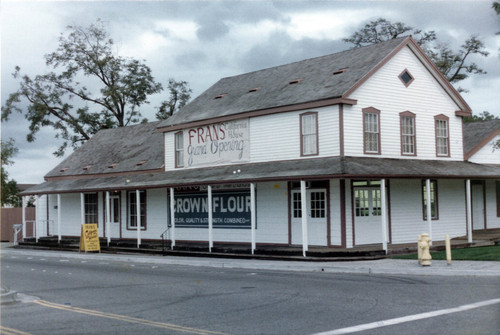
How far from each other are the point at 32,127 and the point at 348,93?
35.0m

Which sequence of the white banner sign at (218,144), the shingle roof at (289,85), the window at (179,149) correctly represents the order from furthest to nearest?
the window at (179,149)
the white banner sign at (218,144)
the shingle roof at (289,85)

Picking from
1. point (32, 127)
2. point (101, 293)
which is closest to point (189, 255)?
point (101, 293)

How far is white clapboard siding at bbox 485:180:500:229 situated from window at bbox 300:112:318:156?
1118cm

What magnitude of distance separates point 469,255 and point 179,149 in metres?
15.5

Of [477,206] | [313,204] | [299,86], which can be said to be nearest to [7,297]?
[313,204]

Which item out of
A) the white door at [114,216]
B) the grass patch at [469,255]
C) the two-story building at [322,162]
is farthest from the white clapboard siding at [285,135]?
the white door at [114,216]

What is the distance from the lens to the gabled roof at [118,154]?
3425 centimetres

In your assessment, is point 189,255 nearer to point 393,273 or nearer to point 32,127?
point 393,273

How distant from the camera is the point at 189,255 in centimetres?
2619

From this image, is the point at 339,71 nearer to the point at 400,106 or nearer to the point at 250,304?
the point at 400,106

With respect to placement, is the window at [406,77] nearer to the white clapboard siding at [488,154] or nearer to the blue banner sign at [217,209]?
the white clapboard siding at [488,154]

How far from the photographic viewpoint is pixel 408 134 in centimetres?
2647

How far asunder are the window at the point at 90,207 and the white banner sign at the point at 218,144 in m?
7.83

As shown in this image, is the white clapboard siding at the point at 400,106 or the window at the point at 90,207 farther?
the window at the point at 90,207
